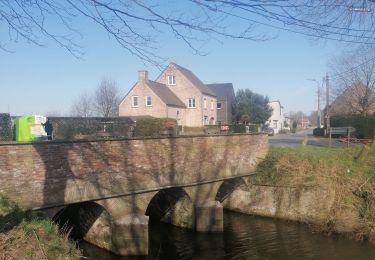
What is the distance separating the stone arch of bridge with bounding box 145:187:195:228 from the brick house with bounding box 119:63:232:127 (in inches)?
1143

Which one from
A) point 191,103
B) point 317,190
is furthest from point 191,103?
point 317,190

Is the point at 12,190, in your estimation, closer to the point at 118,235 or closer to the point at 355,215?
the point at 118,235

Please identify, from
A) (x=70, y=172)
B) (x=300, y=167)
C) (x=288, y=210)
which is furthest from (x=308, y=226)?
(x=70, y=172)

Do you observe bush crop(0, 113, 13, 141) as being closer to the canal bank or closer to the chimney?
the canal bank

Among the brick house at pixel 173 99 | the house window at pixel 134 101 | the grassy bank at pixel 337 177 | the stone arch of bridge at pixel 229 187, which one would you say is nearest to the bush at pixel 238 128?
the grassy bank at pixel 337 177

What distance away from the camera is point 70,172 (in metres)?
13.5

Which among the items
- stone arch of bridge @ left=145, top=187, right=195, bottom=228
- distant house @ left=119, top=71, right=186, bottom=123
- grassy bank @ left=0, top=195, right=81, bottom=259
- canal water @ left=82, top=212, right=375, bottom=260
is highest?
distant house @ left=119, top=71, right=186, bottom=123

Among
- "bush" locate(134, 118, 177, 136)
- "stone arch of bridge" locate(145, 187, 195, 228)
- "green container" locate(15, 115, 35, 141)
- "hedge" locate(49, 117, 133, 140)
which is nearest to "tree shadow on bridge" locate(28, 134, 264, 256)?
"stone arch of bridge" locate(145, 187, 195, 228)

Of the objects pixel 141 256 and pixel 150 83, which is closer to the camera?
pixel 141 256

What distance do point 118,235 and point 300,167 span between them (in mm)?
10357

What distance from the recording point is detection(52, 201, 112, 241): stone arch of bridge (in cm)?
1563

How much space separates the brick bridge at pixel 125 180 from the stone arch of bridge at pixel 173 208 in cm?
4

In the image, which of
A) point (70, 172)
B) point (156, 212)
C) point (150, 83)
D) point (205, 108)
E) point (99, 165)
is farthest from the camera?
point (205, 108)

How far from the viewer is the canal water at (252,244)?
1491 cm
